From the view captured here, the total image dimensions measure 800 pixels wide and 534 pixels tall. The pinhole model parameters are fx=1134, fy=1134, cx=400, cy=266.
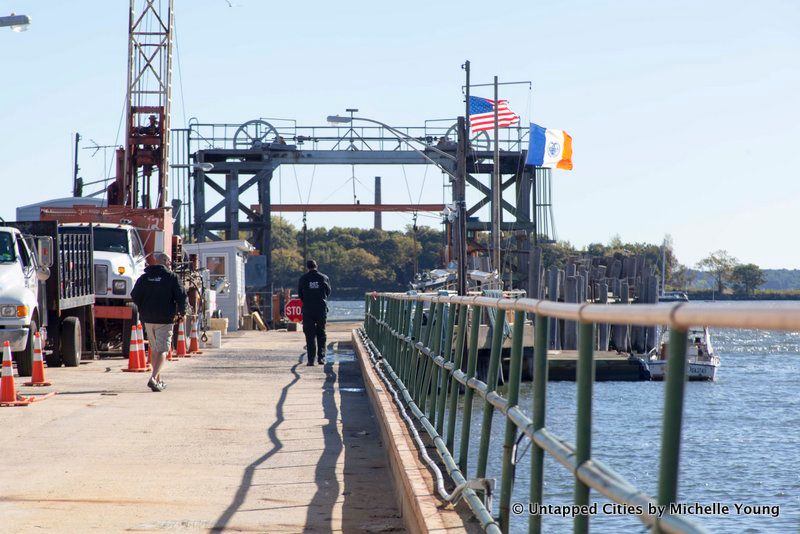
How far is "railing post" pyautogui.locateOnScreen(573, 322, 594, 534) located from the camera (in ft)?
11.6

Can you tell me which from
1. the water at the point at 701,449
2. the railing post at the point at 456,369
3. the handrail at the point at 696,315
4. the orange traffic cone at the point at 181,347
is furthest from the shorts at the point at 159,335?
the handrail at the point at 696,315

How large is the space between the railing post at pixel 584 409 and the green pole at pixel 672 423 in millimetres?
843

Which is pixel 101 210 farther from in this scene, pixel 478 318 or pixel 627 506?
pixel 627 506

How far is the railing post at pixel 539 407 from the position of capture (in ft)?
14.5

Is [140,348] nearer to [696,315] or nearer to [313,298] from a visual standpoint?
[313,298]

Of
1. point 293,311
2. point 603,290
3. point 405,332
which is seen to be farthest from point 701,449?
point 603,290

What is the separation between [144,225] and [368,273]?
461 feet

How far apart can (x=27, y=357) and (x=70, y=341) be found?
2676 mm

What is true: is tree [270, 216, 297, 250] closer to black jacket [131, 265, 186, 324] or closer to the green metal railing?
black jacket [131, 265, 186, 324]

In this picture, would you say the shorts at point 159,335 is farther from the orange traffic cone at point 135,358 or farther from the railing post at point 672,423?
the railing post at point 672,423

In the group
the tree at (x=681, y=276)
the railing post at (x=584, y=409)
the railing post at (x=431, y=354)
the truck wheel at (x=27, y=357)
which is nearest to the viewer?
the railing post at (x=584, y=409)

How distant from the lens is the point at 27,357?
56.4 feet

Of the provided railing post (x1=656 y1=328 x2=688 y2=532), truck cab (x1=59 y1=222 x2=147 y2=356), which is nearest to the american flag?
truck cab (x1=59 y1=222 x2=147 y2=356)

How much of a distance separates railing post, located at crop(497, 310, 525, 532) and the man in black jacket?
1048cm
